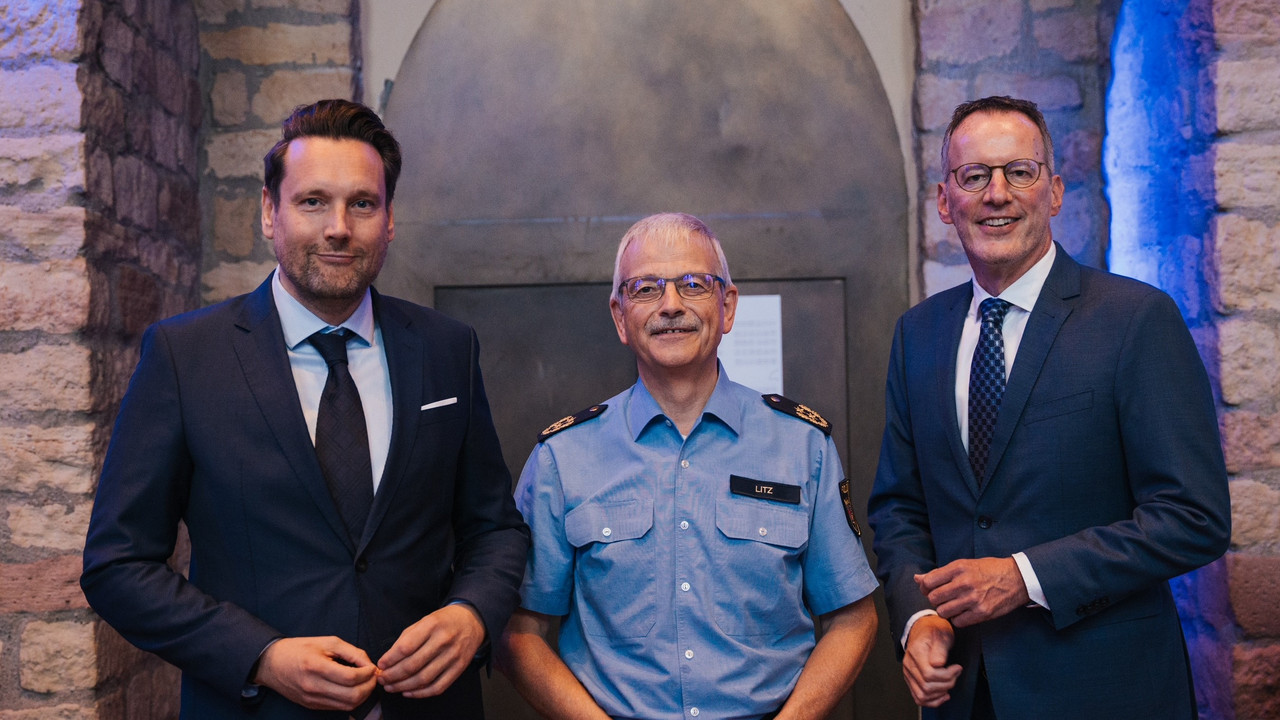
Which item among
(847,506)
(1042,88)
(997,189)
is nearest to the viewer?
(997,189)

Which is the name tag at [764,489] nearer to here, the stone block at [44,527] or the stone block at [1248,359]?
the stone block at [1248,359]

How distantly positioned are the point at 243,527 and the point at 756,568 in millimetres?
888

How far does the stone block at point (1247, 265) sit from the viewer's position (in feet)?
7.57

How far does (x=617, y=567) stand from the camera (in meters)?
1.72

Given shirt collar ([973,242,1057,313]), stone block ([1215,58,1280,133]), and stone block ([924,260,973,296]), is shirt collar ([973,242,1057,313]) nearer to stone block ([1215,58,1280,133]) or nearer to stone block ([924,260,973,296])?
stone block ([1215,58,1280,133])

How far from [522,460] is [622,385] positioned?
43 centimetres

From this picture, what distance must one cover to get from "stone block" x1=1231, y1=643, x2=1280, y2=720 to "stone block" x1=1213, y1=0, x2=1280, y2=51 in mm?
1495

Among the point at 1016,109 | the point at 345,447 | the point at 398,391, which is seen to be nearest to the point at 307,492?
the point at 345,447

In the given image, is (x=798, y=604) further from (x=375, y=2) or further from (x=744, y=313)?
(x=375, y=2)

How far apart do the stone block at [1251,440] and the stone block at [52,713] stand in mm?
2825

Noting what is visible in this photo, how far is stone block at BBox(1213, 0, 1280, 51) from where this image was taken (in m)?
2.34

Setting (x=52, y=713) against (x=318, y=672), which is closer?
(x=318, y=672)

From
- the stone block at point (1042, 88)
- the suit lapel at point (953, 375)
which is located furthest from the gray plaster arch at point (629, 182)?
the suit lapel at point (953, 375)

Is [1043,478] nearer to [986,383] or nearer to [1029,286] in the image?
[986,383]
